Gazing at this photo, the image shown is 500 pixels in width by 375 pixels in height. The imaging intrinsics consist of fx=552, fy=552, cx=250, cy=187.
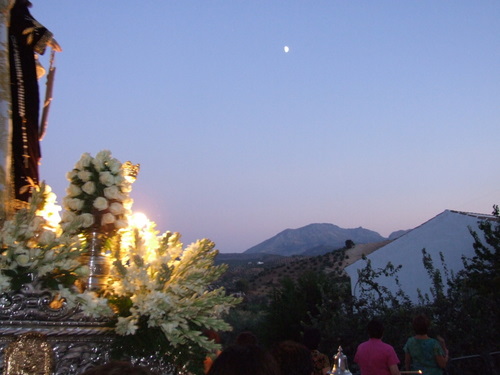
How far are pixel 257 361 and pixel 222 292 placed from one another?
4.05ft

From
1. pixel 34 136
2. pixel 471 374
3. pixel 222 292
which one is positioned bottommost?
pixel 471 374

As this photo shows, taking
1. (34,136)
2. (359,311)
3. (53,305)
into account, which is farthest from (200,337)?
(359,311)

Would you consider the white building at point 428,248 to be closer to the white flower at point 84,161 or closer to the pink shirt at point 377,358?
the pink shirt at point 377,358

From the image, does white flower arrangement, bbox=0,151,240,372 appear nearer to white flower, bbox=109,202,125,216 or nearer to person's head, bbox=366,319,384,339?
white flower, bbox=109,202,125,216

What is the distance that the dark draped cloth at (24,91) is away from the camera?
14.8 feet

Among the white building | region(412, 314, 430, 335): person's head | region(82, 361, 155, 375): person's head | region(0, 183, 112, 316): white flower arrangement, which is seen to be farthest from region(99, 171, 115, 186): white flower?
the white building

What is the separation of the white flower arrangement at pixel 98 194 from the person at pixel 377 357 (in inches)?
162

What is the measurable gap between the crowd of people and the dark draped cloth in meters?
2.17

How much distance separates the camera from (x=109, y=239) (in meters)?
3.69

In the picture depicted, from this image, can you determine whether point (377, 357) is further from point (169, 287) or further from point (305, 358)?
point (169, 287)

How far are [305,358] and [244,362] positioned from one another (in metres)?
1.76

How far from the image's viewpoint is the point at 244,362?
231cm

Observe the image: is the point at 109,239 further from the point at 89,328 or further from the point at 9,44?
the point at 9,44

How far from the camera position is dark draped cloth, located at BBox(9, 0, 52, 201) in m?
4.52
